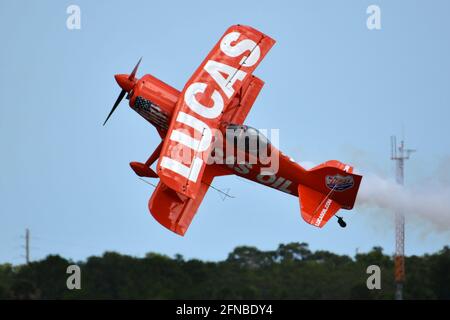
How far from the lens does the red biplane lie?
23.9m

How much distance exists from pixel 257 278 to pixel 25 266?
617cm

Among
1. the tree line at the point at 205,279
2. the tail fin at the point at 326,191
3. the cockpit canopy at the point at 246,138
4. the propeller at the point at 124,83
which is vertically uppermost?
the propeller at the point at 124,83

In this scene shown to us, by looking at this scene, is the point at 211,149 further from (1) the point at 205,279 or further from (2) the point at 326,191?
(1) the point at 205,279

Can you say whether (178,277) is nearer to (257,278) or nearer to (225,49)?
(257,278)

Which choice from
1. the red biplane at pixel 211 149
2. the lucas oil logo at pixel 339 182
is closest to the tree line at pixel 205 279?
the red biplane at pixel 211 149

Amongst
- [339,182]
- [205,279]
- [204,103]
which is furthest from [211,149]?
[205,279]

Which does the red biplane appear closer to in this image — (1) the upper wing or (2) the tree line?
(1) the upper wing

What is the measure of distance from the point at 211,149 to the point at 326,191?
99.3 inches

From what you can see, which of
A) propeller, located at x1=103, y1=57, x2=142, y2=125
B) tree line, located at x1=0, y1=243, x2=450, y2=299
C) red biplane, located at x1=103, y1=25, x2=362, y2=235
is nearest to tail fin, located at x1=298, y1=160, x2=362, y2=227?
red biplane, located at x1=103, y1=25, x2=362, y2=235

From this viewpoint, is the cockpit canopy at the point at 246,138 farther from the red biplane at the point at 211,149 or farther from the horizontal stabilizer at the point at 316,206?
the horizontal stabilizer at the point at 316,206

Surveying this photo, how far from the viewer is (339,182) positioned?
24.6 m

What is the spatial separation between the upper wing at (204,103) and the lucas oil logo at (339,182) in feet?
8.26

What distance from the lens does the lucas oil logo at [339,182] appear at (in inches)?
965

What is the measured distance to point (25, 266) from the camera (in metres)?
32.8
